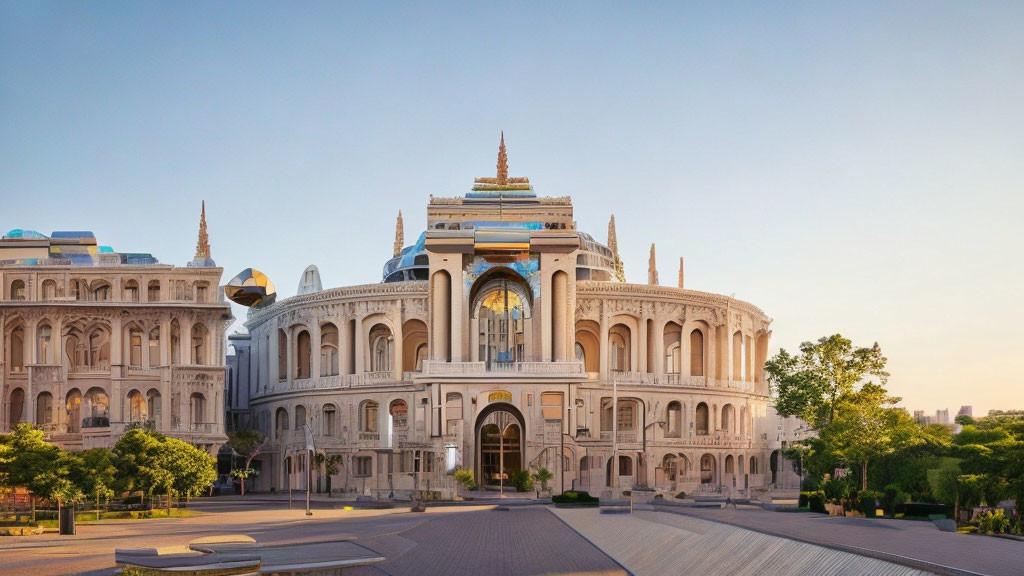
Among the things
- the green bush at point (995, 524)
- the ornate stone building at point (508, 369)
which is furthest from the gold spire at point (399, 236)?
the green bush at point (995, 524)

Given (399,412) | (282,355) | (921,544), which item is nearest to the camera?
(921,544)

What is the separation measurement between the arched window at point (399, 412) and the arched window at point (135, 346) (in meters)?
24.2

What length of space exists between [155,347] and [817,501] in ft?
186

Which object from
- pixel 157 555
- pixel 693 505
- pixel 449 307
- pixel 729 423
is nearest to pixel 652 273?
pixel 729 423

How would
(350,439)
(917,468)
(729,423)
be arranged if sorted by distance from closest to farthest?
(917,468) < (350,439) < (729,423)

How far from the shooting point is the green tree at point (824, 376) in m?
80.4

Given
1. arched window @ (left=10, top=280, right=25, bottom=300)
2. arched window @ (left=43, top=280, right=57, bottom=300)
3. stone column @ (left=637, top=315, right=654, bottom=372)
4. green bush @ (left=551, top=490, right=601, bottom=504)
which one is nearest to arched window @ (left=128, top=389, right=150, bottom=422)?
arched window @ (left=43, top=280, right=57, bottom=300)

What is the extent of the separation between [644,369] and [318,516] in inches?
1869

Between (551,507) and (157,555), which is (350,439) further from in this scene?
(157,555)

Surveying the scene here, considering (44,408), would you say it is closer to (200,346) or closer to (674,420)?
(200,346)

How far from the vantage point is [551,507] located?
73500 mm

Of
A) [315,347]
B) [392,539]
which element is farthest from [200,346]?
[392,539]

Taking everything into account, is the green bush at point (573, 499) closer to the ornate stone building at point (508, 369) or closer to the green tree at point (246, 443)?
the ornate stone building at point (508, 369)

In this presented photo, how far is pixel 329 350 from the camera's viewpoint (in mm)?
112000
